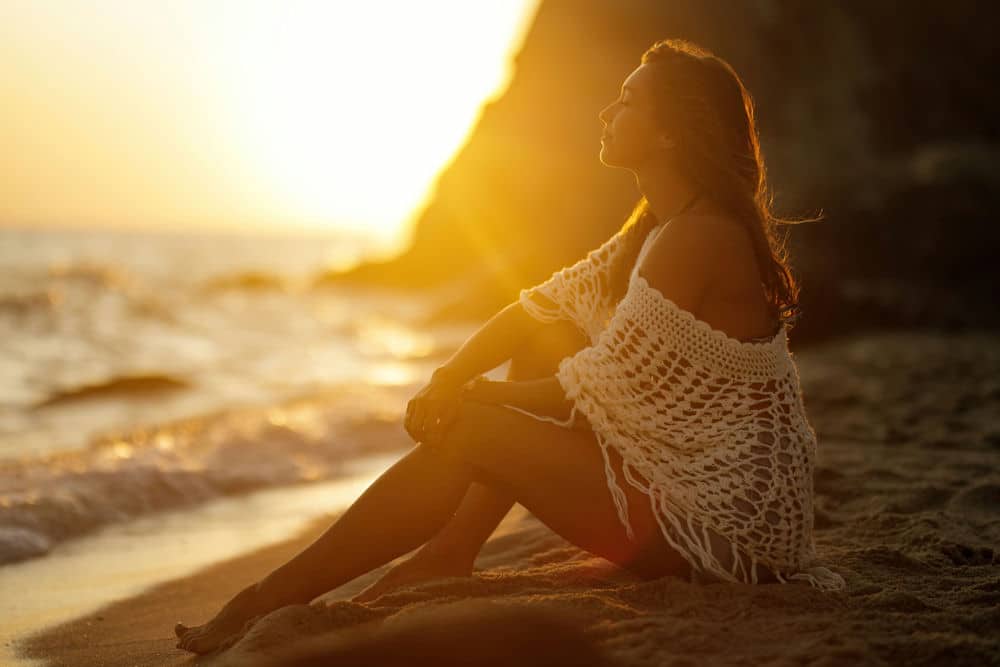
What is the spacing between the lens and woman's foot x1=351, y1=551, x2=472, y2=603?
289cm

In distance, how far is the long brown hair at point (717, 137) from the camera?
2.73 meters

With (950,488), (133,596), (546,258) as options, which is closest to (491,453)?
(133,596)

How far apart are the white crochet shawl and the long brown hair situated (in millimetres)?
335

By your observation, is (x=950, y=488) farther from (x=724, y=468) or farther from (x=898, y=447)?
(x=724, y=468)

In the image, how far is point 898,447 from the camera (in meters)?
5.04

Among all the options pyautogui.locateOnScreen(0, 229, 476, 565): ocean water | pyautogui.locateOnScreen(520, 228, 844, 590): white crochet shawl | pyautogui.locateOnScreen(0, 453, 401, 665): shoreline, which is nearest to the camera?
pyautogui.locateOnScreen(520, 228, 844, 590): white crochet shawl

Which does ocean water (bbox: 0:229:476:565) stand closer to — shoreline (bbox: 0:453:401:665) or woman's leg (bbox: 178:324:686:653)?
shoreline (bbox: 0:453:401:665)

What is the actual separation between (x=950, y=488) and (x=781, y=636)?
2.13m

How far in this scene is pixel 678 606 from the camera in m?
2.44

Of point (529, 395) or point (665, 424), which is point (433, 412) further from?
point (665, 424)

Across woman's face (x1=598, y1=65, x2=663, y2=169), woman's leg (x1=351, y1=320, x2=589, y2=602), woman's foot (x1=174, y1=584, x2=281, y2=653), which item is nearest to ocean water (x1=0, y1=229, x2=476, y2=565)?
woman's foot (x1=174, y1=584, x2=281, y2=653)

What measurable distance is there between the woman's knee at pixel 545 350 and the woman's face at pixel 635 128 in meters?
0.59

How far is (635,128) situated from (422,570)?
61.5 inches

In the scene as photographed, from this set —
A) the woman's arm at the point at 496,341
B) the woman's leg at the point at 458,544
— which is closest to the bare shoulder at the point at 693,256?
the woman's arm at the point at 496,341
